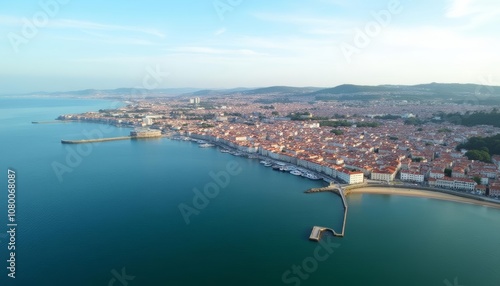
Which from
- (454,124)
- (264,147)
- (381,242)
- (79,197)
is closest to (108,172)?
(79,197)

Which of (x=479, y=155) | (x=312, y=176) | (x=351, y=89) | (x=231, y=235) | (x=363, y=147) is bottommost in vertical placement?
(x=231, y=235)

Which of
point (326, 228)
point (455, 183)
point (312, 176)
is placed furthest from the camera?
point (312, 176)

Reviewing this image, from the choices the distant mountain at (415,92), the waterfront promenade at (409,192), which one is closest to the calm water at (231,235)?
the waterfront promenade at (409,192)

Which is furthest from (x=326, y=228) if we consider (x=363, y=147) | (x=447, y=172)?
(x=363, y=147)

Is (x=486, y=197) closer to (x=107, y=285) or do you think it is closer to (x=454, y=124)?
(x=107, y=285)

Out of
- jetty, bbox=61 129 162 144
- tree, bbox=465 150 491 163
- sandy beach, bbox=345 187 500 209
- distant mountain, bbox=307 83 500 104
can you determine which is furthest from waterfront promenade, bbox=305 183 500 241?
distant mountain, bbox=307 83 500 104

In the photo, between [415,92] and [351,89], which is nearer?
[415,92]

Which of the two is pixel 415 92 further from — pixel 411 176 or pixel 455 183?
pixel 455 183

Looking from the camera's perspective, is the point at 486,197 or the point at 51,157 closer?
the point at 486,197
